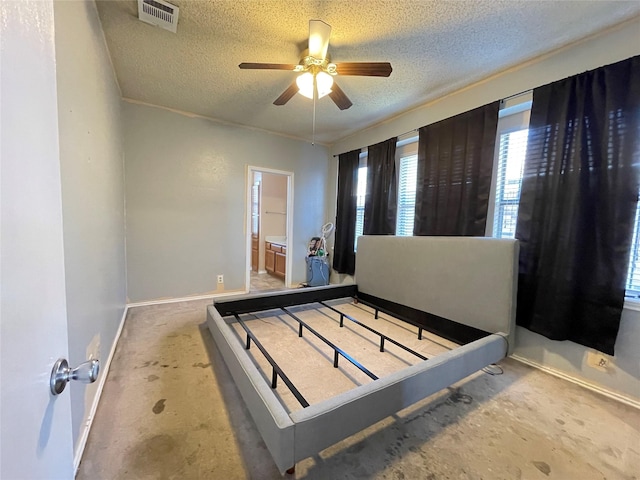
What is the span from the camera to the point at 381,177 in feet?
12.0

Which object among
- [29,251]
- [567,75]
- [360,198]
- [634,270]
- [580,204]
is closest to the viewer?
[29,251]

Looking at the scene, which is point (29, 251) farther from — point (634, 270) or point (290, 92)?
point (634, 270)

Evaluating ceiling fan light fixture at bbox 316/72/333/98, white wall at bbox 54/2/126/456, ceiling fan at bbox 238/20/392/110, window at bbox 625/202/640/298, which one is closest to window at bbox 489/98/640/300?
window at bbox 625/202/640/298

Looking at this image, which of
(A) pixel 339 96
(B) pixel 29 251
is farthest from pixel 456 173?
(B) pixel 29 251

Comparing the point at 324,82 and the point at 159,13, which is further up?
the point at 159,13

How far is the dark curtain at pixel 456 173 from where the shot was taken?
8.16 feet

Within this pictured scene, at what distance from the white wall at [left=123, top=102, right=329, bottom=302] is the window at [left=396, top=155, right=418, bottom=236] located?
1885 mm

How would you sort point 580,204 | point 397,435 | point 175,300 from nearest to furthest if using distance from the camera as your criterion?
point 397,435
point 580,204
point 175,300

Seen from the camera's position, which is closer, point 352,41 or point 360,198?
point 352,41

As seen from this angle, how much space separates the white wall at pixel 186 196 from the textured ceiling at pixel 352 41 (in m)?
0.52

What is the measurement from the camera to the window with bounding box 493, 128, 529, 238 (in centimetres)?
234

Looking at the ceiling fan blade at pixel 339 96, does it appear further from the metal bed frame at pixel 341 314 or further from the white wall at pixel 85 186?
the metal bed frame at pixel 341 314

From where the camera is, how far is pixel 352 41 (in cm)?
208

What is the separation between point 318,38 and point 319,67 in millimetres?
250
